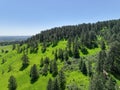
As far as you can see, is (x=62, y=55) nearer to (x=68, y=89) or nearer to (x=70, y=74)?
(x=70, y=74)

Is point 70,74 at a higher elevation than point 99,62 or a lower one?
lower

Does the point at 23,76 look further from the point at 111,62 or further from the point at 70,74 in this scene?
the point at 111,62

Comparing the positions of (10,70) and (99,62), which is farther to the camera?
(10,70)

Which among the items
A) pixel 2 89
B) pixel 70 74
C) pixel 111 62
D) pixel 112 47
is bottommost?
pixel 2 89

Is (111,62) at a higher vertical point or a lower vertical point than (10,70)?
higher

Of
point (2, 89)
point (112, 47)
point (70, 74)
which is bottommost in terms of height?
point (2, 89)

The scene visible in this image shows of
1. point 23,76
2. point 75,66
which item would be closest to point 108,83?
point 75,66

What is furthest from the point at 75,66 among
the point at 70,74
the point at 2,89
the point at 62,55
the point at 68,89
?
the point at 2,89

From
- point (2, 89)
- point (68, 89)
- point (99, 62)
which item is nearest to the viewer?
point (68, 89)

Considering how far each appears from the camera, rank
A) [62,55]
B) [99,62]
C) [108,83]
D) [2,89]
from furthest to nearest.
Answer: [62,55] < [2,89] < [99,62] < [108,83]
